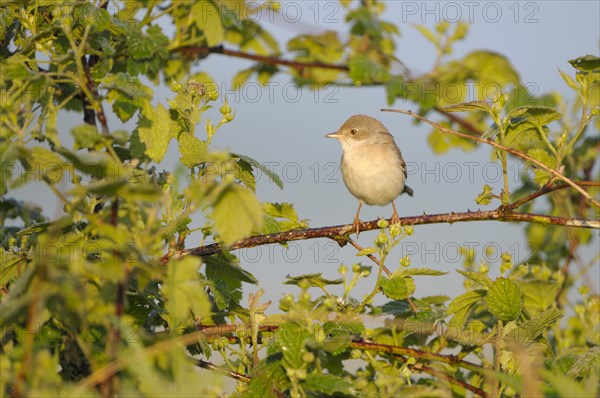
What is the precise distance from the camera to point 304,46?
571 cm

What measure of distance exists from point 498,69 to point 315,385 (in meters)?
4.12

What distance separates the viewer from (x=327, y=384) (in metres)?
2.60

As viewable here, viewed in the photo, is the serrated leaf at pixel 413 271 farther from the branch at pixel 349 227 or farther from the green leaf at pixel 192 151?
the green leaf at pixel 192 151

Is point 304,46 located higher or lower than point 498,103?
higher

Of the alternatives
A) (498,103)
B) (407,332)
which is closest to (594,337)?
(407,332)

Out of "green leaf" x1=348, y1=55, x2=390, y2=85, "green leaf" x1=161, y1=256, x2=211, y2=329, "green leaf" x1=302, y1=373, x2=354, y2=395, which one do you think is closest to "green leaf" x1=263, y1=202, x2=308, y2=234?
"green leaf" x1=348, y1=55, x2=390, y2=85

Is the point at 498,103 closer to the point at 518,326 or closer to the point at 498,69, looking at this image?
the point at 518,326

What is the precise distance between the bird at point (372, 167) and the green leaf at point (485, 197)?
8.28ft

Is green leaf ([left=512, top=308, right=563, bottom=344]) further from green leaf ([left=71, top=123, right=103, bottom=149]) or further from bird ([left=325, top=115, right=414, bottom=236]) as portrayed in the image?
bird ([left=325, top=115, right=414, bottom=236])

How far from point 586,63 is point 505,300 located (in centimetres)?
138

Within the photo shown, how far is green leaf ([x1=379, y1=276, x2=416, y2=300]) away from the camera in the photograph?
11.5 ft

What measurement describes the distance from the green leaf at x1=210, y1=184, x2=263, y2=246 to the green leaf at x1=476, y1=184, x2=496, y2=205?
6.58ft

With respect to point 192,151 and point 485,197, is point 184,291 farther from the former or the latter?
point 485,197

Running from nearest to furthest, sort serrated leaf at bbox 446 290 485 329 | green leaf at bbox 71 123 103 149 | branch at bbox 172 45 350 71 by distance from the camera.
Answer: green leaf at bbox 71 123 103 149 → serrated leaf at bbox 446 290 485 329 → branch at bbox 172 45 350 71
